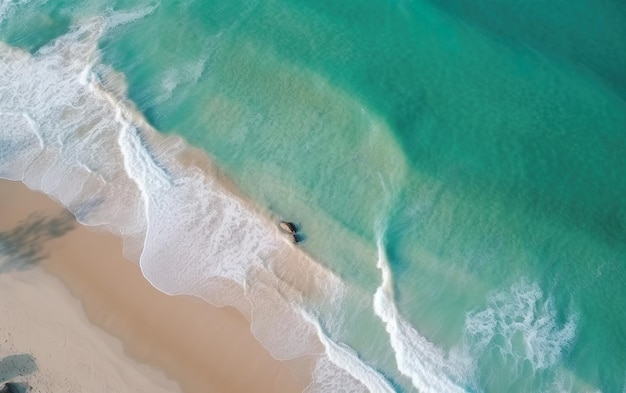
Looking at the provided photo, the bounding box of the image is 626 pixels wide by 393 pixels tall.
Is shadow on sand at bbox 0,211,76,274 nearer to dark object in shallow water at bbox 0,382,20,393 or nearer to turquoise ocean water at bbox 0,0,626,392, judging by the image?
turquoise ocean water at bbox 0,0,626,392

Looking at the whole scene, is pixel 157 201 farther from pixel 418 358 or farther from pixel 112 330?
pixel 418 358

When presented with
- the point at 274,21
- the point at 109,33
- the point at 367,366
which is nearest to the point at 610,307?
the point at 367,366

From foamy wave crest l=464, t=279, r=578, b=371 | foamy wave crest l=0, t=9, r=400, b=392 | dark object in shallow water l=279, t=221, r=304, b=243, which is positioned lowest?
foamy wave crest l=0, t=9, r=400, b=392

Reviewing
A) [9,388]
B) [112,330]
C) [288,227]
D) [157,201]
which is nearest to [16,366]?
[9,388]

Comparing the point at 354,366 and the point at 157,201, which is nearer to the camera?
the point at 354,366

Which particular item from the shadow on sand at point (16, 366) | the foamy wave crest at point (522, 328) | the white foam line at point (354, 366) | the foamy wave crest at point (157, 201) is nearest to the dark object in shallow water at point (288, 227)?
the foamy wave crest at point (157, 201)

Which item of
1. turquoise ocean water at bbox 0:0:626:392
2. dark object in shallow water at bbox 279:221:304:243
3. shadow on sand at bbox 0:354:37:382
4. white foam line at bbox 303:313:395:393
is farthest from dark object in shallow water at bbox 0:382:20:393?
dark object in shallow water at bbox 279:221:304:243
